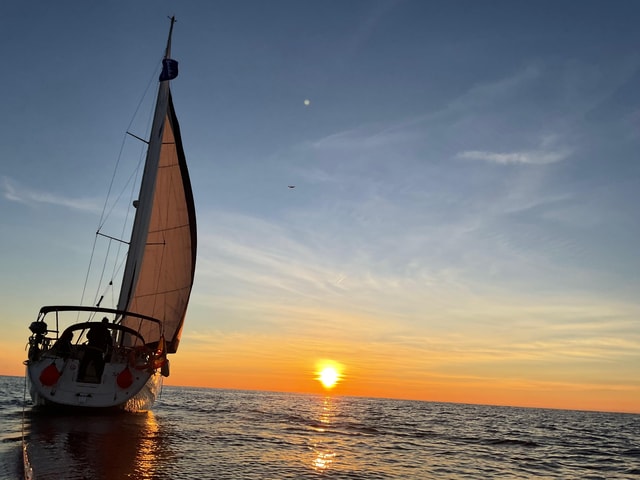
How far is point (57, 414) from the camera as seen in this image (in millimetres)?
18375

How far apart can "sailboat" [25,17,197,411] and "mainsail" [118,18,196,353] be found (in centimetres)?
5

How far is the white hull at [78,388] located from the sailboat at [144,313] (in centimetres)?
3

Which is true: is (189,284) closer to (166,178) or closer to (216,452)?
(166,178)

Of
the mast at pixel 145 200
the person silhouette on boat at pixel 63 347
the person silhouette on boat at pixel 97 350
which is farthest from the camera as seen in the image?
the mast at pixel 145 200

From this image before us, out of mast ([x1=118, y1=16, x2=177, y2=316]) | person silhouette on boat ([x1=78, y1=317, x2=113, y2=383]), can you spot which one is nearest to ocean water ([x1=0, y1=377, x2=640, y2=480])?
person silhouette on boat ([x1=78, y1=317, x2=113, y2=383])

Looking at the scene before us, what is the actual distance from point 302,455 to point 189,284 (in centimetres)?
1377

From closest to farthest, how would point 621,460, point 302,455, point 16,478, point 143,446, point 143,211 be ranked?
point 16,478 → point 143,446 → point 302,455 → point 621,460 → point 143,211

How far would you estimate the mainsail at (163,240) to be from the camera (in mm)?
24828

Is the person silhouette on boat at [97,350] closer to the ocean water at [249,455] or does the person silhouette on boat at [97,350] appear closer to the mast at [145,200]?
the ocean water at [249,455]

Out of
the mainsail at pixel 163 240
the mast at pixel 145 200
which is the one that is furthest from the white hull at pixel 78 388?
the mast at pixel 145 200

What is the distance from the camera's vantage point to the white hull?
17844 millimetres

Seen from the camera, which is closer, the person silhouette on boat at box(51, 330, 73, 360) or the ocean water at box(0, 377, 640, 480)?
the ocean water at box(0, 377, 640, 480)

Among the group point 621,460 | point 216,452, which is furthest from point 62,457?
point 621,460

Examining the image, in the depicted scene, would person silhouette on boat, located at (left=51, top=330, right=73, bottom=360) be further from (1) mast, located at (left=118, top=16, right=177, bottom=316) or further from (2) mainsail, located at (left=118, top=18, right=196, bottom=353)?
(1) mast, located at (left=118, top=16, right=177, bottom=316)
